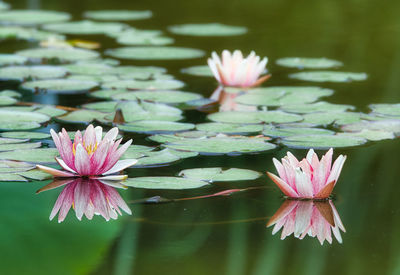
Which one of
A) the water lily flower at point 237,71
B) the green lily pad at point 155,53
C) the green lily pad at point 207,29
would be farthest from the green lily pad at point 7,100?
the green lily pad at point 207,29

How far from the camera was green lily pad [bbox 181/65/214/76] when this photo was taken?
3.46 metres

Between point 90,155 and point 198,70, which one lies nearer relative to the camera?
point 90,155

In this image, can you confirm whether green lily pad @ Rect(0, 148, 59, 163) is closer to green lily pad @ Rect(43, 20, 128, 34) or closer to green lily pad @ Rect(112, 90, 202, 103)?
green lily pad @ Rect(112, 90, 202, 103)

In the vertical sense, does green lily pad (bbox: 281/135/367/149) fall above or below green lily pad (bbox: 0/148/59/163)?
above

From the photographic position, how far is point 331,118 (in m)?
2.56

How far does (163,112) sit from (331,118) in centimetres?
62

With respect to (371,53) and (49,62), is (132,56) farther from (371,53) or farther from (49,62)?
(371,53)

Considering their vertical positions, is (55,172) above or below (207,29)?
below

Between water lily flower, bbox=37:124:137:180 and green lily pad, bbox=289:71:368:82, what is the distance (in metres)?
1.66

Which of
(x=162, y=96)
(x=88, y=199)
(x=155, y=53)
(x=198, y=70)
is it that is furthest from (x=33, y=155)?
(x=155, y=53)

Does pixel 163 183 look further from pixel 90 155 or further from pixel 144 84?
pixel 144 84

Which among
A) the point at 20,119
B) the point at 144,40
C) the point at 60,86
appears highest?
the point at 144,40

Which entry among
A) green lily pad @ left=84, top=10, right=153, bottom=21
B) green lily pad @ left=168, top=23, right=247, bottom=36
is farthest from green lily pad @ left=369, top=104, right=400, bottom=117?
green lily pad @ left=84, top=10, right=153, bottom=21

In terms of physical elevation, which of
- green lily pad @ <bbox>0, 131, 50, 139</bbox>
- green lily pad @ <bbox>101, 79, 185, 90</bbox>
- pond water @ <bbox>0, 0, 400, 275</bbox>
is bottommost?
pond water @ <bbox>0, 0, 400, 275</bbox>
